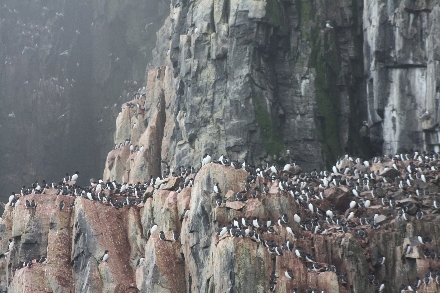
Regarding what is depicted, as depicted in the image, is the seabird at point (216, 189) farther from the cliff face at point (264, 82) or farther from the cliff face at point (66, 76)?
the cliff face at point (66, 76)

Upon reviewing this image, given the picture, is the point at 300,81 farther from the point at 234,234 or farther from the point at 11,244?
the point at 234,234

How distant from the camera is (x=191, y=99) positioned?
241 ft

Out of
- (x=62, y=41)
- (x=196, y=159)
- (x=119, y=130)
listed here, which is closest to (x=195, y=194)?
(x=196, y=159)

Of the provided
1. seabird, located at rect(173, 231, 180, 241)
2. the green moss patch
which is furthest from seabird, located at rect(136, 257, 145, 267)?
the green moss patch

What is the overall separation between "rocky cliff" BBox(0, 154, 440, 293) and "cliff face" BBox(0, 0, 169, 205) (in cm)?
4131

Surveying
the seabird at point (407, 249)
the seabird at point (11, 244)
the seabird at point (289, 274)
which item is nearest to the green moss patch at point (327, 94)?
the seabird at point (407, 249)

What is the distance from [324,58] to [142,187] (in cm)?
1965

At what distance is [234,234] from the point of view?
48.0 meters

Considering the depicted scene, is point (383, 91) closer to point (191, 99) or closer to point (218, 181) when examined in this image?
point (191, 99)

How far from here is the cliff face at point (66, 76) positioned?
334 ft

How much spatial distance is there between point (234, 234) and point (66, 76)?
62042 mm

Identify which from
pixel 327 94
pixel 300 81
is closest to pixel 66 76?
→ pixel 300 81

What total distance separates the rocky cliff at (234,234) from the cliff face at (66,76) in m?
41.3

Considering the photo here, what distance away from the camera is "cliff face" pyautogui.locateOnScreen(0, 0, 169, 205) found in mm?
101812
